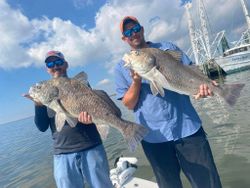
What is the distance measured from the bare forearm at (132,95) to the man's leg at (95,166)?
3.49ft

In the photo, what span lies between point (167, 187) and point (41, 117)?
2383mm

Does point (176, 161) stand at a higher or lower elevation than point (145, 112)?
lower

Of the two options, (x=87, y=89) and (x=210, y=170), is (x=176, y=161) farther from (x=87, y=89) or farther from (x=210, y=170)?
(x=87, y=89)

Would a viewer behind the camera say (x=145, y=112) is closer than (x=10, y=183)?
Yes

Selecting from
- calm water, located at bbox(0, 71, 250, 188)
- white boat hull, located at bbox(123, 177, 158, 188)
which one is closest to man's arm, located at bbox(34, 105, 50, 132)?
white boat hull, located at bbox(123, 177, 158, 188)

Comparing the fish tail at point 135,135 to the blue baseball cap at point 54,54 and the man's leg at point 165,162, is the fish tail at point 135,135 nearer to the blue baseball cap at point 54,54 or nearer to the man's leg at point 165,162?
the man's leg at point 165,162

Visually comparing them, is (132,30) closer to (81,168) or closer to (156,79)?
(156,79)

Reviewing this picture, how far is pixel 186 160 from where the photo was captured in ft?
14.7

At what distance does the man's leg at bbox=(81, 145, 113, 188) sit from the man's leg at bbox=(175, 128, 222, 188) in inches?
54.0

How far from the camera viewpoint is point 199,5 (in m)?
63.5

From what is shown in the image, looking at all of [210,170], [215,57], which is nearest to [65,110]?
[210,170]

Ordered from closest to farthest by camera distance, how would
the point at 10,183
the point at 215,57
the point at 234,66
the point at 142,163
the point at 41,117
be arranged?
the point at 41,117 → the point at 142,163 → the point at 10,183 → the point at 234,66 → the point at 215,57

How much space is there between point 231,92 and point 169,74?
3.00ft

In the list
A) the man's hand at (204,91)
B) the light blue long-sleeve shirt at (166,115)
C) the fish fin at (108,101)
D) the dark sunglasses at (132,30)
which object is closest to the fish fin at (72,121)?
the fish fin at (108,101)
